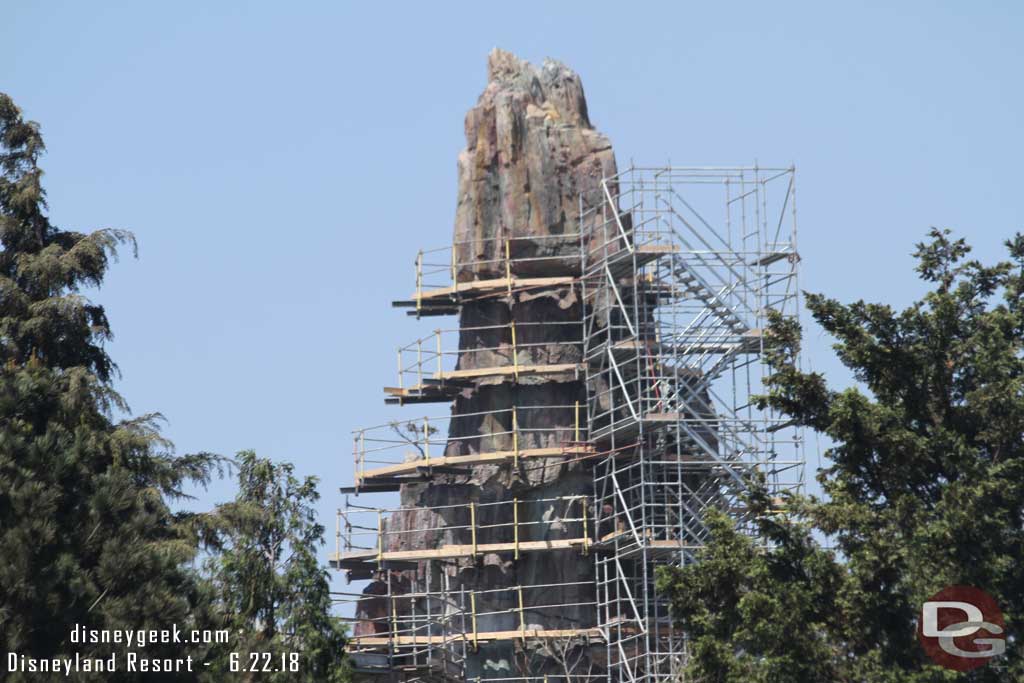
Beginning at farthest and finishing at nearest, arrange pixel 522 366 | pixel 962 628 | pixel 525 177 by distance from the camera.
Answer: pixel 525 177
pixel 522 366
pixel 962 628

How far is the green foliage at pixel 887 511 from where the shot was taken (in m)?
45.2

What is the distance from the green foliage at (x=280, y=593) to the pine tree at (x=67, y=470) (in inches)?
30.6

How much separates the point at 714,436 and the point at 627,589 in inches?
155

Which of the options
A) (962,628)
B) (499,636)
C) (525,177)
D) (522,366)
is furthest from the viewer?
(525,177)

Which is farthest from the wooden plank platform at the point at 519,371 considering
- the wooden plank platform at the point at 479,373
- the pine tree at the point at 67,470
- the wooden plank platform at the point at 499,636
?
the pine tree at the point at 67,470

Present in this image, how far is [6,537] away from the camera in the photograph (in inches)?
1805

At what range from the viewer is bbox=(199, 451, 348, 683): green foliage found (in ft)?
151

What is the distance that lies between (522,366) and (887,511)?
17420mm

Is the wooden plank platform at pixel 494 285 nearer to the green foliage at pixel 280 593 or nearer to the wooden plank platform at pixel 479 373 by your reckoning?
the wooden plank platform at pixel 479 373

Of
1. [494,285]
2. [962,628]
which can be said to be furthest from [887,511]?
[494,285]

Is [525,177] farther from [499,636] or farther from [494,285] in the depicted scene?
[499,636]

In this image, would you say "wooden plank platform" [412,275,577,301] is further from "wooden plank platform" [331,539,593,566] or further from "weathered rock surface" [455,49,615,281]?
"wooden plank platform" [331,539,593,566]

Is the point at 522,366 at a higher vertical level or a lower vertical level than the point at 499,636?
higher

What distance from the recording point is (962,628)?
45.1 m
